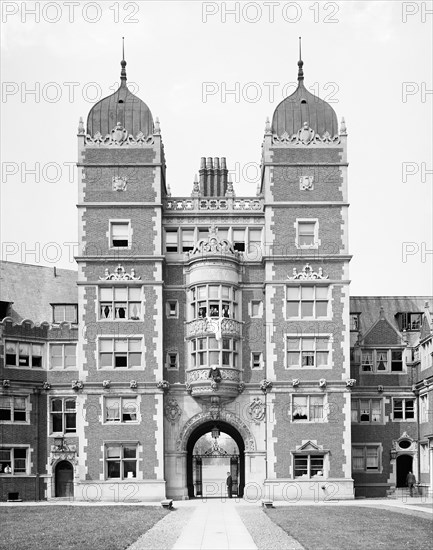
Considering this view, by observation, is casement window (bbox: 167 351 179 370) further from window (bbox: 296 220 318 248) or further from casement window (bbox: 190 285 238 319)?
window (bbox: 296 220 318 248)

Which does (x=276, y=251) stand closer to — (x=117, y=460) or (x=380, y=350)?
(x=380, y=350)

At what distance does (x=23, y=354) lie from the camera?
210 ft

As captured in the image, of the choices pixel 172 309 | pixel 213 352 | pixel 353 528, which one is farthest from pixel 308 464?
pixel 353 528

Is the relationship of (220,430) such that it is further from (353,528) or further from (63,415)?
(353,528)

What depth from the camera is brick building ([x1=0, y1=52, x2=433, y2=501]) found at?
61844mm

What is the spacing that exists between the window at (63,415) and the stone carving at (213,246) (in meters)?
11.3

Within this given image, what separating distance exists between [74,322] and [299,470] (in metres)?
16.2

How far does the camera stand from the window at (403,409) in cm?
6712

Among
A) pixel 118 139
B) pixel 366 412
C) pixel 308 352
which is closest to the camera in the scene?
pixel 308 352

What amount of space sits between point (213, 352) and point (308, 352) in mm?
5509

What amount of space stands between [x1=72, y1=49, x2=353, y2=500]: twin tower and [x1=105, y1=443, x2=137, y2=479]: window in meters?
0.09

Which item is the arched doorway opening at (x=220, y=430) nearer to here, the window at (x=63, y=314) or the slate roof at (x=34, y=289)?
the window at (x=63, y=314)

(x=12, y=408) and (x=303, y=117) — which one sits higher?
(x=303, y=117)

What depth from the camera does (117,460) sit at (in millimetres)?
61500
